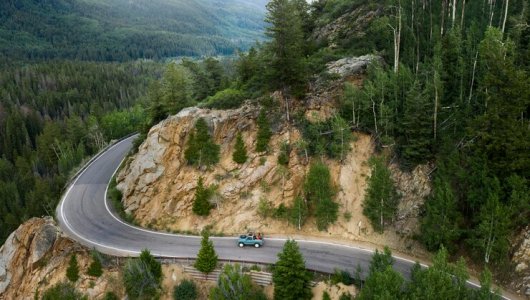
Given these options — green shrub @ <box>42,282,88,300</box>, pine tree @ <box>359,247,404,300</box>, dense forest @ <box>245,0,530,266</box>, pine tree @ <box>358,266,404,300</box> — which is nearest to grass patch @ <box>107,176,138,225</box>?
green shrub @ <box>42,282,88,300</box>

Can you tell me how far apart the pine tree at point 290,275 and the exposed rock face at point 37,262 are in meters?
17.4

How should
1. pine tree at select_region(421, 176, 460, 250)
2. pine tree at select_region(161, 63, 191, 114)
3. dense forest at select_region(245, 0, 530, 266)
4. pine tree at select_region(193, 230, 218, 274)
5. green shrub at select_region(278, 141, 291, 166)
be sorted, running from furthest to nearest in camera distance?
pine tree at select_region(161, 63, 191, 114) → green shrub at select_region(278, 141, 291, 166) → pine tree at select_region(193, 230, 218, 274) → pine tree at select_region(421, 176, 460, 250) → dense forest at select_region(245, 0, 530, 266)

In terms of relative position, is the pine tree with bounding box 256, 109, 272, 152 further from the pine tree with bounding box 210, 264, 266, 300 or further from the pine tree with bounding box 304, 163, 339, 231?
the pine tree with bounding box 210, 264, 266, 300

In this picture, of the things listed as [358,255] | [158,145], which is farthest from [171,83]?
[358,255]

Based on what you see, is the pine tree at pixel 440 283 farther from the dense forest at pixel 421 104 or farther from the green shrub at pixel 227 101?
the green shrub at pixel 227 101

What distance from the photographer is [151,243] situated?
40125 mm

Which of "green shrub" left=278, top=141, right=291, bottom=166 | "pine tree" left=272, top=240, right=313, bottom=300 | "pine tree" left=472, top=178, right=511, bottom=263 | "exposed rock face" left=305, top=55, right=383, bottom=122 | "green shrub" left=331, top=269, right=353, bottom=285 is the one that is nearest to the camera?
"pine tree" left=472, top=178, right=511, bottom=263

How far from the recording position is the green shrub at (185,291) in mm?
34906

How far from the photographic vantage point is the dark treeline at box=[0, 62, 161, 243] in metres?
72.9

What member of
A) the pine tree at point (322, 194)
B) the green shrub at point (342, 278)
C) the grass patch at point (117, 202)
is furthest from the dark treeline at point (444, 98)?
the grass patch at point (117, 202)

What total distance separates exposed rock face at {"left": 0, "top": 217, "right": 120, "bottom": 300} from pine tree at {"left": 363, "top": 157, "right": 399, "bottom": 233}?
26450 mm

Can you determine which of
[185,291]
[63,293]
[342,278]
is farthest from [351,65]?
[63,293]

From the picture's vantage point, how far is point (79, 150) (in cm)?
8206

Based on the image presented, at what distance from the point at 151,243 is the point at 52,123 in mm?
78351
